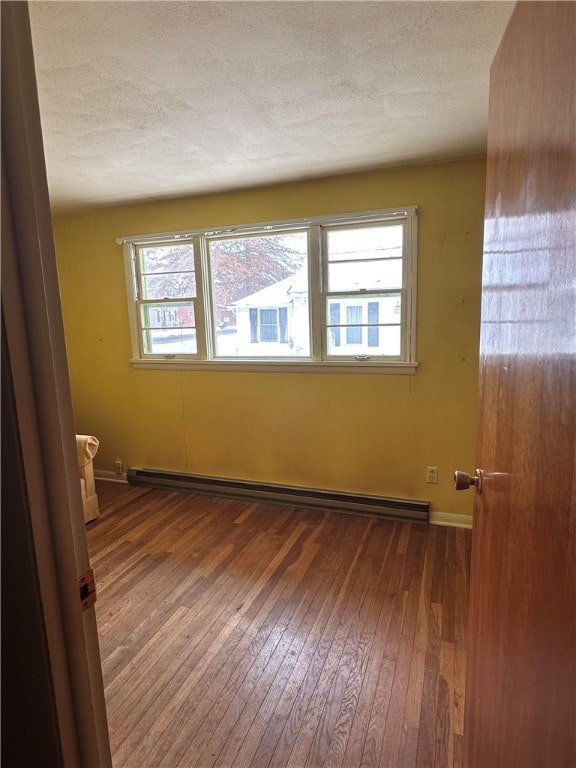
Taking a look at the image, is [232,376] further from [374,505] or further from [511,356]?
[511,356]

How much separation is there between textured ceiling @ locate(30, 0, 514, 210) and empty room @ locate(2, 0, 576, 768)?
13 millimetres

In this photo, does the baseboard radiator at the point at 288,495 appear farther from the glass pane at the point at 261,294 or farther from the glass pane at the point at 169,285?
the glass pane at the point at 169,285

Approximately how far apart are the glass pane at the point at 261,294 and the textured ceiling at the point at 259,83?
617 mm

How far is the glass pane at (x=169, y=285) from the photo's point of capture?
11.0 feet

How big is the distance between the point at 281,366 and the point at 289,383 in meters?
0.14

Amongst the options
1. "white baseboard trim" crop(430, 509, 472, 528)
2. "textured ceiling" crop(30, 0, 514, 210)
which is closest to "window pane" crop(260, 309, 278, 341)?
"textured ceiling" crop(30, 0, 514, 210)

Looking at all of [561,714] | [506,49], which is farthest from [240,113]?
[561,714]

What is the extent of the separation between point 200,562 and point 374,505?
1.25 meters

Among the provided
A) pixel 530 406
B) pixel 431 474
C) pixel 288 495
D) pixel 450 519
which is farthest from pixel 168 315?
pixel 530 406

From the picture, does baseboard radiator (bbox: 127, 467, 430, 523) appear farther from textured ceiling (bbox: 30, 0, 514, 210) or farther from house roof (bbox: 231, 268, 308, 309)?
textured ceiling (bbox: 30, 0, 514, 210)

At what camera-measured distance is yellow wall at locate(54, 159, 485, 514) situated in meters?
2.64

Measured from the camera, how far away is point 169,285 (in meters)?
3.44

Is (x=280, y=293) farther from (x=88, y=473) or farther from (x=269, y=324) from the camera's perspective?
(x=88, y=473)

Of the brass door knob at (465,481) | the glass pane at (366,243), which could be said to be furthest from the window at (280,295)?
the brass door knob at (465,481)
